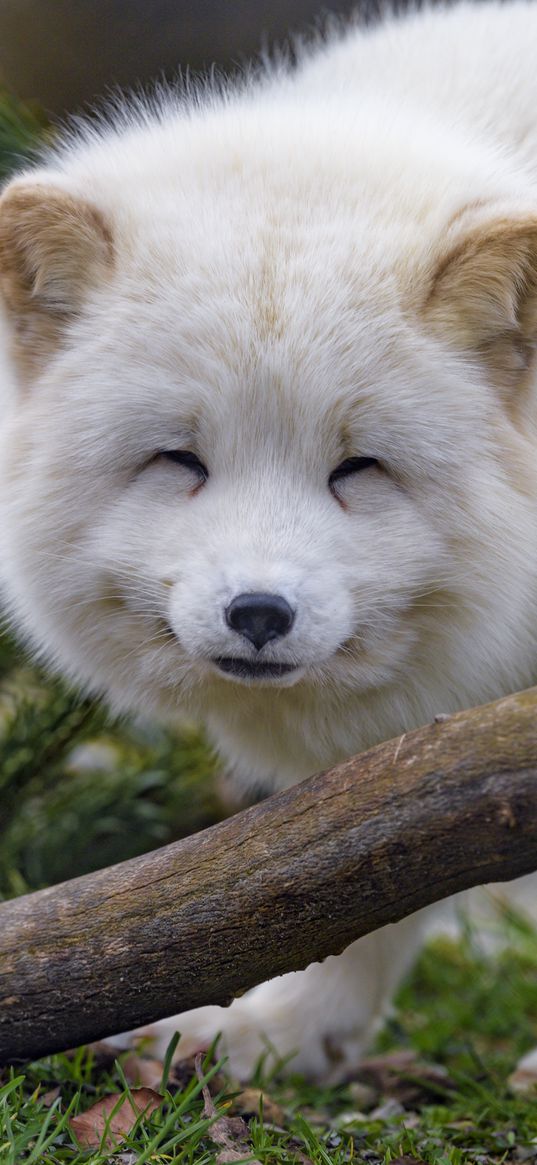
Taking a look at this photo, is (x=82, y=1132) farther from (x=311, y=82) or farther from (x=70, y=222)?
(x=311, y=82)

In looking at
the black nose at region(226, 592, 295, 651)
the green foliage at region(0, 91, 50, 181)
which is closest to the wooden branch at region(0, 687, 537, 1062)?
the black nose at region(226, 592, 295, 651)

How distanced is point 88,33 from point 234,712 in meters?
8.23

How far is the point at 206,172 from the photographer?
11.5 ft

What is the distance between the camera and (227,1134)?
10.6ft

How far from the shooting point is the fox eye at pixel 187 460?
3.26 meters

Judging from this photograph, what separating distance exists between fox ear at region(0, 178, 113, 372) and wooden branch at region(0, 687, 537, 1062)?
4.72 ft

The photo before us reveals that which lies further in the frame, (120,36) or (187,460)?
(120,36)

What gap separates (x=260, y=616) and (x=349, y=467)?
0.52m

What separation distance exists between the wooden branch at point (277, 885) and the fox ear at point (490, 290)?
103cm

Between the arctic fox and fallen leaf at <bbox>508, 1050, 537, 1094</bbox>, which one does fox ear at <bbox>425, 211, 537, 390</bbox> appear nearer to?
the arctic fox

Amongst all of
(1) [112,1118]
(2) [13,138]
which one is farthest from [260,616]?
(2) [13,138]

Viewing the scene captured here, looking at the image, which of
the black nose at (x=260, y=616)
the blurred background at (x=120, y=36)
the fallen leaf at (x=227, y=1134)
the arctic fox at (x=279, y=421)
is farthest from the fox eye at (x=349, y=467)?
the blurred background at (x=120, y=36)

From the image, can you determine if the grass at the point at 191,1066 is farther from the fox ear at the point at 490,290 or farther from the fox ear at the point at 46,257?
the fox ear at the point at 490,290

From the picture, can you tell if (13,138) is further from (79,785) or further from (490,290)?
(79,785)
